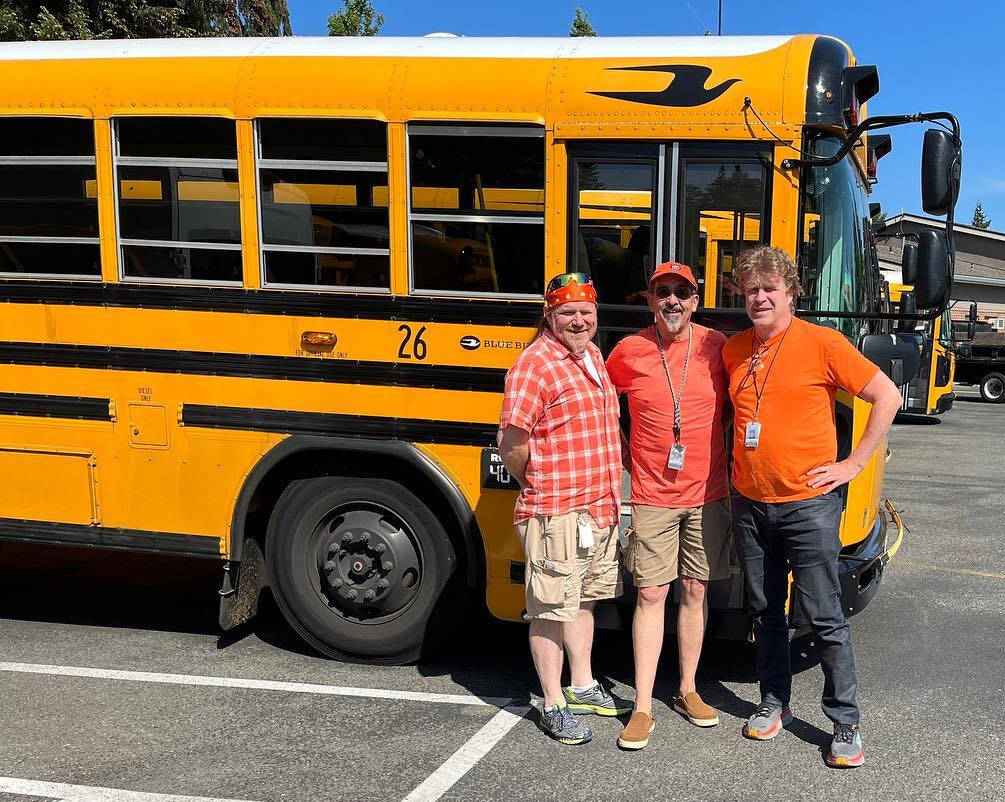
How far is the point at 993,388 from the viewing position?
68.9 ft

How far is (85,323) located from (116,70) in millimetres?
1261

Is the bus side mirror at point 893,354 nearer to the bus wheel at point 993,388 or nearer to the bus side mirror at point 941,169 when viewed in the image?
the bus side mirror at point 941,169

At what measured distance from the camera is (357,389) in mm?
4316

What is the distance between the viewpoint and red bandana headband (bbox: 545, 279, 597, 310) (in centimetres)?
365

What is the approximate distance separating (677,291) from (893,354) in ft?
4.00

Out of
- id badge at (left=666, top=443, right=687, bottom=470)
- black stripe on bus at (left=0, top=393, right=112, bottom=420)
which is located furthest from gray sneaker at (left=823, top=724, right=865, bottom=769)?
black stripe on bus at (left=0, top=393, right=112, bottom=420)

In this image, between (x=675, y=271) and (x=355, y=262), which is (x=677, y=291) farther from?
(x=355, y=262)

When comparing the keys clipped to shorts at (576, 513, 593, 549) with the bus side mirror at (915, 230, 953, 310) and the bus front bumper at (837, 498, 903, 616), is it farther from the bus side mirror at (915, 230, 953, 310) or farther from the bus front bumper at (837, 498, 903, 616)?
the bus side mirror at (915, 230, 953, 310)

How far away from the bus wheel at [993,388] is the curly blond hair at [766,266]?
20.0 metres

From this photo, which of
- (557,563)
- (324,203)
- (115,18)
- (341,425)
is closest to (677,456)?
(557,563)

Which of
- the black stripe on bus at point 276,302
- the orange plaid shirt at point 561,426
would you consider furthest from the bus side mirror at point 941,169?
the black stripe on bus at point 276,302

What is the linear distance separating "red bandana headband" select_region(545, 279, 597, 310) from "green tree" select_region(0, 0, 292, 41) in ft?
31.0

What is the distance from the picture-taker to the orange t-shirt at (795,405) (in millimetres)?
3521

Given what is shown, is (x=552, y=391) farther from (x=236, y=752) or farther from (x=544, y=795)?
(x=236, y=752)
